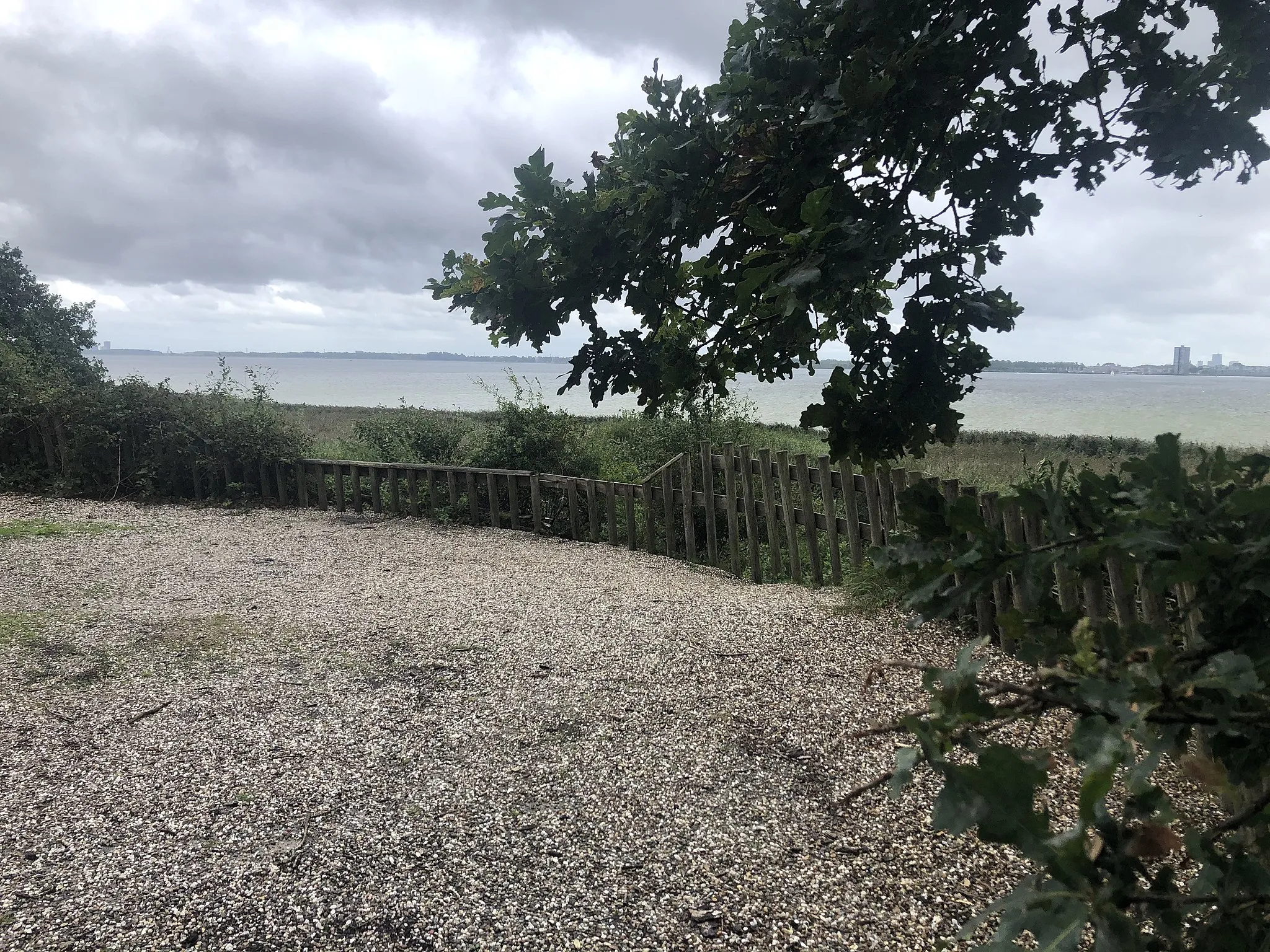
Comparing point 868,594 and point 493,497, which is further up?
point 493,497

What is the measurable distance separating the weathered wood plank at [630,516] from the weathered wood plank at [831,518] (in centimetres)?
239

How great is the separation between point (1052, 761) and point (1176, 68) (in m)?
2.14

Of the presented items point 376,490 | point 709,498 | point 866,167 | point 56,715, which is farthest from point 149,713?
point 376,490

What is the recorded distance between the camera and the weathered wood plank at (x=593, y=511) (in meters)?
8.88

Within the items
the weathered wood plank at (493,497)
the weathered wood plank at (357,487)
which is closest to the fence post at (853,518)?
the weathered wood plank at (493,497)

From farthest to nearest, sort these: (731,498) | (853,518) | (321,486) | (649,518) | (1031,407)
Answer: (1031,407) < (321,486) < (649,518) < (731,498) < (853,518)

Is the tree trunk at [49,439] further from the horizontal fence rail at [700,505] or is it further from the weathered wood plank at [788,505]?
the weathered wood plank at [788,505]

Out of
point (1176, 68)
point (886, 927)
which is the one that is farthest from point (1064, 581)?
point (1176, 68)

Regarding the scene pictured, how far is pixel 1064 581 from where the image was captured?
354cm

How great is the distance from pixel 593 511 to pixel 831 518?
308cm

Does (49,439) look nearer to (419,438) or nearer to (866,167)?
(419,438)

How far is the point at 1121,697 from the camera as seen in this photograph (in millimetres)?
742

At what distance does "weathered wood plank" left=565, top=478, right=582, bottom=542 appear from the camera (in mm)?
9023

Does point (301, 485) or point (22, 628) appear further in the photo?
point (301, 485)
